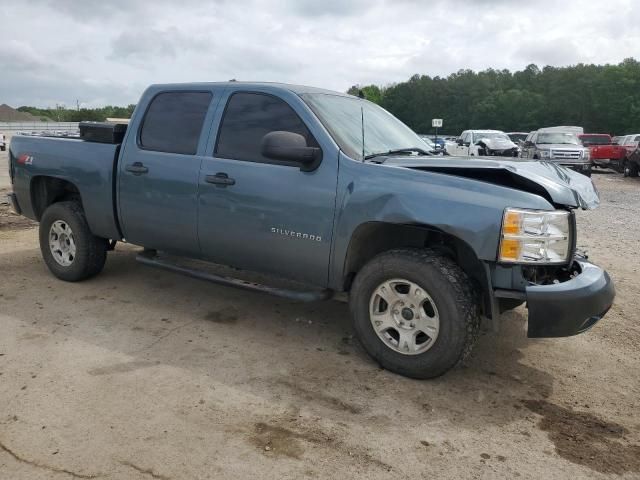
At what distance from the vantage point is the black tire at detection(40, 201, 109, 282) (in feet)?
17.5

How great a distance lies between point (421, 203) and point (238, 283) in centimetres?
158

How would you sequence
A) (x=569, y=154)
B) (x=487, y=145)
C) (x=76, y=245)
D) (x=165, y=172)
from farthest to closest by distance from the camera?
(x=487, y=145)
(x=569, y=154)
(x=76, y=245)
(x=165, y=172)

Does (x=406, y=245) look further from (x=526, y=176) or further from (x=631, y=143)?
(x=631, y=143)

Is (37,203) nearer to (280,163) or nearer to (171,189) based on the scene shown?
(171,189)

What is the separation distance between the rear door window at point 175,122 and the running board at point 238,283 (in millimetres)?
959

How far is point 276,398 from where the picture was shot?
336cm

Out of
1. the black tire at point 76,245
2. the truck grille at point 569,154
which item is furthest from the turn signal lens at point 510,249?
the truck grille at point 569,154

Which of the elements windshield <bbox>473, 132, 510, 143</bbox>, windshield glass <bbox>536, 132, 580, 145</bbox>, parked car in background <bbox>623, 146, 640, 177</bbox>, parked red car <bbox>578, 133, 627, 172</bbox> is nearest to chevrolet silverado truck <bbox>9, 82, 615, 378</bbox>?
parked car in background <bbox>623, 146, 640, 177</bbox>

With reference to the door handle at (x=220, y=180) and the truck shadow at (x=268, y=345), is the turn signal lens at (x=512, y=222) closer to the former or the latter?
the truck shadow at (x=268, y=345)

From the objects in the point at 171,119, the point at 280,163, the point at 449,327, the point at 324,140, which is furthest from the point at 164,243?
the point at 449,327

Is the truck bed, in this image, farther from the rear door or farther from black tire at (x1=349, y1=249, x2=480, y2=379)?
black tire at (x1=349, y1=249, x2=480, y2=379)

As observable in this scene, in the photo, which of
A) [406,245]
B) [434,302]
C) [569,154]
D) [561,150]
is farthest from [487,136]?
[434,302]

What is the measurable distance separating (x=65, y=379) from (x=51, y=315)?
1.29 metres

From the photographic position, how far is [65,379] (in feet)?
11.6
